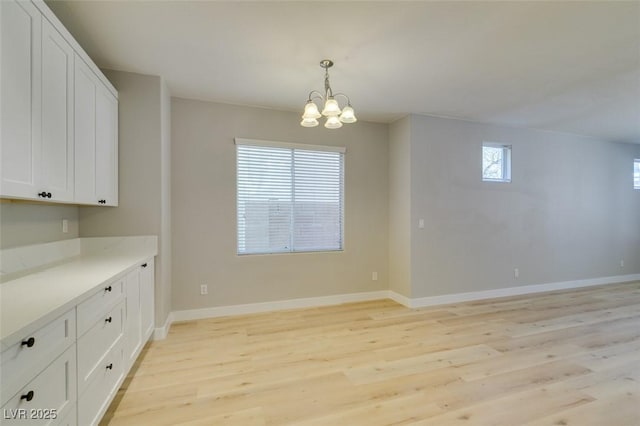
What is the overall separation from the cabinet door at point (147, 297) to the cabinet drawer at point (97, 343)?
53 cm

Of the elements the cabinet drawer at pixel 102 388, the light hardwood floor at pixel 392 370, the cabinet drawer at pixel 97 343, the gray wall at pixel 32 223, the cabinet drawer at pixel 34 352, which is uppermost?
the gray wall at pixel 32 223

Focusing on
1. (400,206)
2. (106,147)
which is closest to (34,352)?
(106,147)

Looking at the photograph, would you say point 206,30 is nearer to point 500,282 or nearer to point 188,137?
point 188,137

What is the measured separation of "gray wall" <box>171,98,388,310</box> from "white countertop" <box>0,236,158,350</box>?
729mm

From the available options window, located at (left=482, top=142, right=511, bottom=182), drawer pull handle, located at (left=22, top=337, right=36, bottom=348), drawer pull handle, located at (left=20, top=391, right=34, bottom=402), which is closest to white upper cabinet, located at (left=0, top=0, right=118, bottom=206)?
drawer pull handle, located at (left=22, top=337, right=36, bottom=348)

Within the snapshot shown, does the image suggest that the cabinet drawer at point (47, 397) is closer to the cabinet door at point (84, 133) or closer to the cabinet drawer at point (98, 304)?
the cabinet drawer at point (98, 304)

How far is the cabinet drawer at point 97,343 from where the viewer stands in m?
1.43

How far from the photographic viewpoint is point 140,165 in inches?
111

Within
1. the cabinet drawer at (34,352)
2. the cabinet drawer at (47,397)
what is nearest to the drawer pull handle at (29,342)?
the cabinet drawer at (34,352)

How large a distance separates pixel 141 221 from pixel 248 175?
4.43 feet

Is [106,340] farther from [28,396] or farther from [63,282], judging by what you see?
[28,396]

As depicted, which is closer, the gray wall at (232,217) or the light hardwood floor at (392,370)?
the light hardwood floor at (392,370)

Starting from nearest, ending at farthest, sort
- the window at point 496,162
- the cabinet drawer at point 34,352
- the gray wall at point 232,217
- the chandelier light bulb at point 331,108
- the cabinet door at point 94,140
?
the cabinet drawer at point 34,352 → the cabinet door at point 94,140 → the chandelier light bulb at point 331,108 → the gray wall at point 232,217 → the window at point 496,162

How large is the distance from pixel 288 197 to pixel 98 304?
8.27 feet
